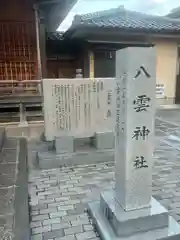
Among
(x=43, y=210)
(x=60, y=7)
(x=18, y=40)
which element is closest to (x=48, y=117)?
(x=43, y=210)

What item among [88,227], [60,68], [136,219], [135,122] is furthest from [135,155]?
[60,68]

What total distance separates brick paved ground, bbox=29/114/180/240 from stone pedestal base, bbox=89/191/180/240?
0.69 ft

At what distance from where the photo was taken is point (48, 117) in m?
3.98

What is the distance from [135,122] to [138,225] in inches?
37.3

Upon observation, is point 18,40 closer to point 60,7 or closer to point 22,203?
point 60,7

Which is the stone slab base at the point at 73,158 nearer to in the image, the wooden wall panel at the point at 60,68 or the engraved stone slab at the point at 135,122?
the engraved stone slab at the point at 135,122

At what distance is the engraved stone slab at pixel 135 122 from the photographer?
75.7 inches

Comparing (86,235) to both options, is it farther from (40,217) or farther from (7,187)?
(7,187)

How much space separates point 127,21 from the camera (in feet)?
31.1

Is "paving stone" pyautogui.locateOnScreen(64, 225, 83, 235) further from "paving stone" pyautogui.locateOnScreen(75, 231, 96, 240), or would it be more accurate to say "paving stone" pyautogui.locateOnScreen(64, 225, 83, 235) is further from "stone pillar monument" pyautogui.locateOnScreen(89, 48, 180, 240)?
"stone pillar monument" pyautogui.locateOnScreen(89, 48, 180, 240)

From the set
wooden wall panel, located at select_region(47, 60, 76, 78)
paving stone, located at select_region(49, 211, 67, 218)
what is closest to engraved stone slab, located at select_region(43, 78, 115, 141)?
paving stone, located at select_region(49, 211, 67, 218)

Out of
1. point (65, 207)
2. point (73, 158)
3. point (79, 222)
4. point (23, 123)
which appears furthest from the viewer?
point (23, 123)

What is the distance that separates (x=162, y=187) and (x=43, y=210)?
1661 millimetres

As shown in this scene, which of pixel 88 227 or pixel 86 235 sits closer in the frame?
pixel 86 235
